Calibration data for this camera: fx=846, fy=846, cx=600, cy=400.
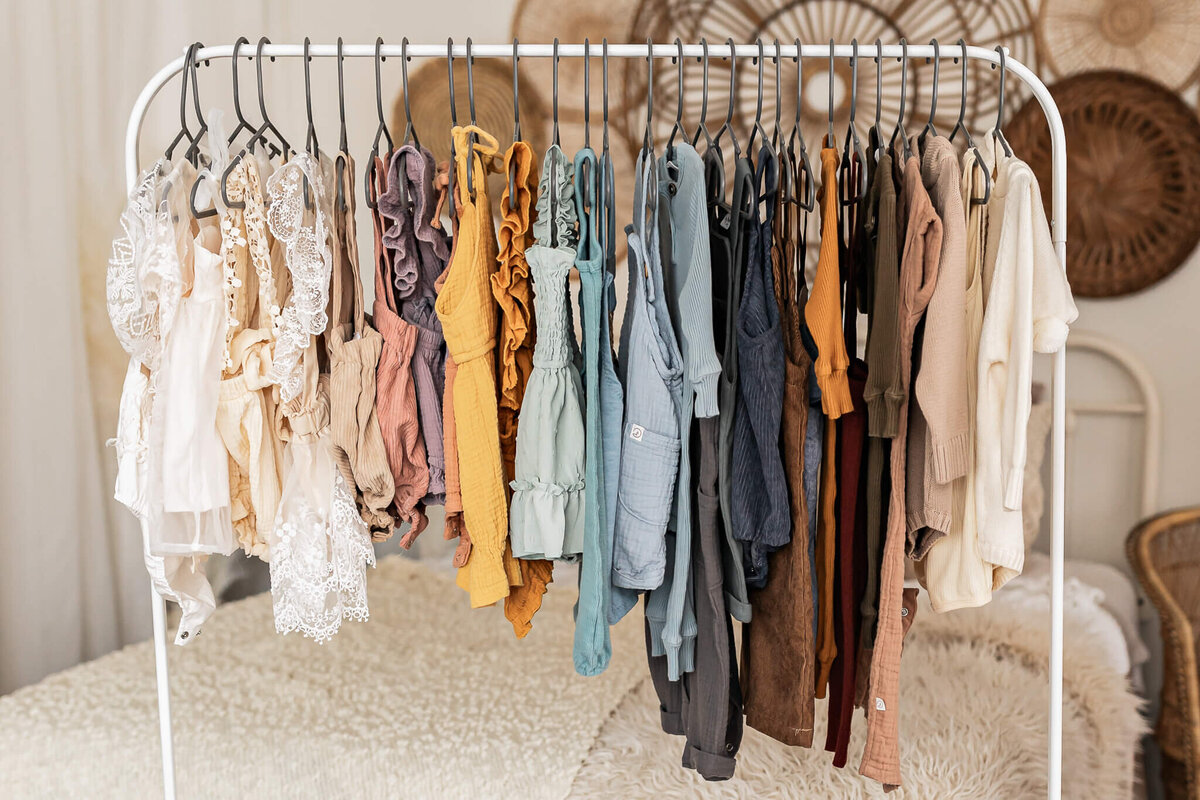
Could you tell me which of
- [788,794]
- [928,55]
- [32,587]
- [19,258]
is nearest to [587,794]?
[788,794]

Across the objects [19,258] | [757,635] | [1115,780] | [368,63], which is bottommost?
[1115,780]

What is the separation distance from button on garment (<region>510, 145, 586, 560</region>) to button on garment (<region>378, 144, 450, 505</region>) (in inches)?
5.8

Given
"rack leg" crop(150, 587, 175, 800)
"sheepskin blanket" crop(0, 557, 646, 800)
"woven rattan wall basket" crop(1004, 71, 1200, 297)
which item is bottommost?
"sheepskin blanket" crop(0, 557, 646, 800)

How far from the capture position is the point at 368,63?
112 inches

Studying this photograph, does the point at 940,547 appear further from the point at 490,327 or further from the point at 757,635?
the point at 490,327

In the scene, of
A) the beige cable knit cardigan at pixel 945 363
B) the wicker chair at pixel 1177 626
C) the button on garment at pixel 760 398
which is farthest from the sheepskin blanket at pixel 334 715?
the wicker chair at pixel 1177 626

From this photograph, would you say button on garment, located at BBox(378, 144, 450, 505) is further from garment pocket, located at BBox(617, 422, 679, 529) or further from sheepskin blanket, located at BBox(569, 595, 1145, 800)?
sheepskin blanket, located at BBox(569, 595, 1145, 800)

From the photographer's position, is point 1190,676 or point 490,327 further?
point 1190,676

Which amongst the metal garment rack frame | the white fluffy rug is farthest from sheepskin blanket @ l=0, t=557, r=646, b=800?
the metal garment rack frame

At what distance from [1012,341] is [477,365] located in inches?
30.2

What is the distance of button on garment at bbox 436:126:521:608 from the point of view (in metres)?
1.22

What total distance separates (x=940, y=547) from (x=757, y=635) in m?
0.32

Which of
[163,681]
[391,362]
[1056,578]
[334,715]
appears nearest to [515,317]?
[391,362]

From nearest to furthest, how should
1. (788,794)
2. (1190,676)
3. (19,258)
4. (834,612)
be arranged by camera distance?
(834,612) < (788,794) < (1190,676) < (19,258)
